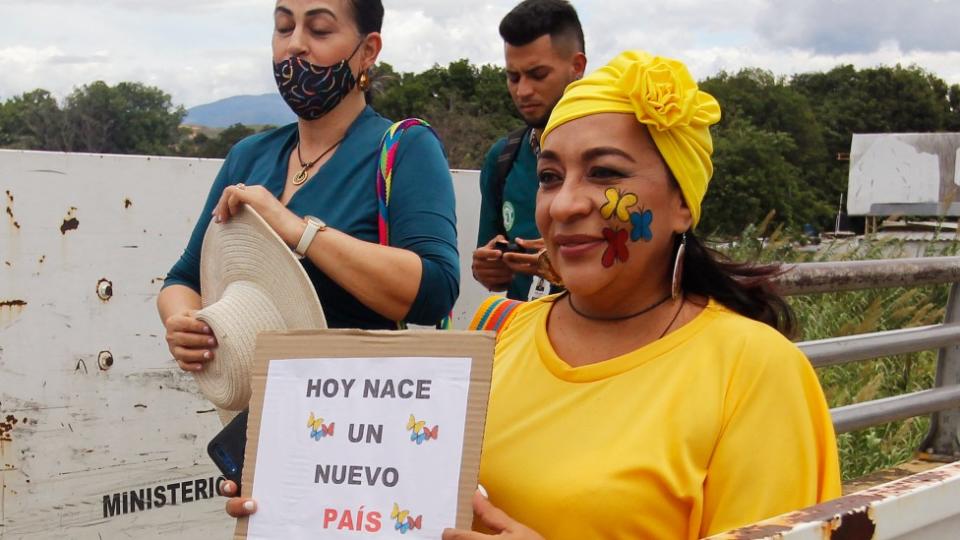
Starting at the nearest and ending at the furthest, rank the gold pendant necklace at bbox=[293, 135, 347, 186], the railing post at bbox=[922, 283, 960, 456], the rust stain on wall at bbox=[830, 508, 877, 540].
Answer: the rust stain on wall at bbox=[830, 508, 877, 540], the gold pendant necklace at bbox=[293, 135, 347, 186], the railing post at bbox=[922, 283, 960, 456]

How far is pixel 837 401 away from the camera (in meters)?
6.78

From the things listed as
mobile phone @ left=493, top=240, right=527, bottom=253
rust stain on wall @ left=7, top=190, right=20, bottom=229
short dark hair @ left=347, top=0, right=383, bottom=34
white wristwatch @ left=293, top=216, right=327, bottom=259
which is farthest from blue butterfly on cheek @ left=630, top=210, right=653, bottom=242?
rust stain on wall @ left=7, top=190, right=20, bottom=229

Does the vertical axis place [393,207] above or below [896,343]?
above

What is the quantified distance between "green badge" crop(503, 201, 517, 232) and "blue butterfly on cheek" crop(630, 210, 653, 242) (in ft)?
6.86

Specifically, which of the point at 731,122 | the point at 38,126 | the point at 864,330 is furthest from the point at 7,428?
the point at 731,122

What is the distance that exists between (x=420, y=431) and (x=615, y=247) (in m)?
0.56

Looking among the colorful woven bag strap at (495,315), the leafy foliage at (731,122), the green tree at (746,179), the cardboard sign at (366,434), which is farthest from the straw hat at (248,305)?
the green tree at (746,179)

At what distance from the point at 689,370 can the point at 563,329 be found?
38cm

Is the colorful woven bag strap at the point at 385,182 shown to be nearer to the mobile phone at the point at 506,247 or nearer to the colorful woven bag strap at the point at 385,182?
the colorful woven bag strap at the point at 385,182

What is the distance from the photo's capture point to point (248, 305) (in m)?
2.92

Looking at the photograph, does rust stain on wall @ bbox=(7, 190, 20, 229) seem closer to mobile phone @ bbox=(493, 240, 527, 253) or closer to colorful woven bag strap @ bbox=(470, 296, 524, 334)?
mobile phone @ bbox=(493, 240, 527, 253)

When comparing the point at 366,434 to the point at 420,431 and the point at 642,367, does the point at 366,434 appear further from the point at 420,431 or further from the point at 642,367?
the point at 642,367

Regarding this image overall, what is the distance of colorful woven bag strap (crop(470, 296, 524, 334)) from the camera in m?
2.80

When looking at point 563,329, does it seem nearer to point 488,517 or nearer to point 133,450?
point 488,517
